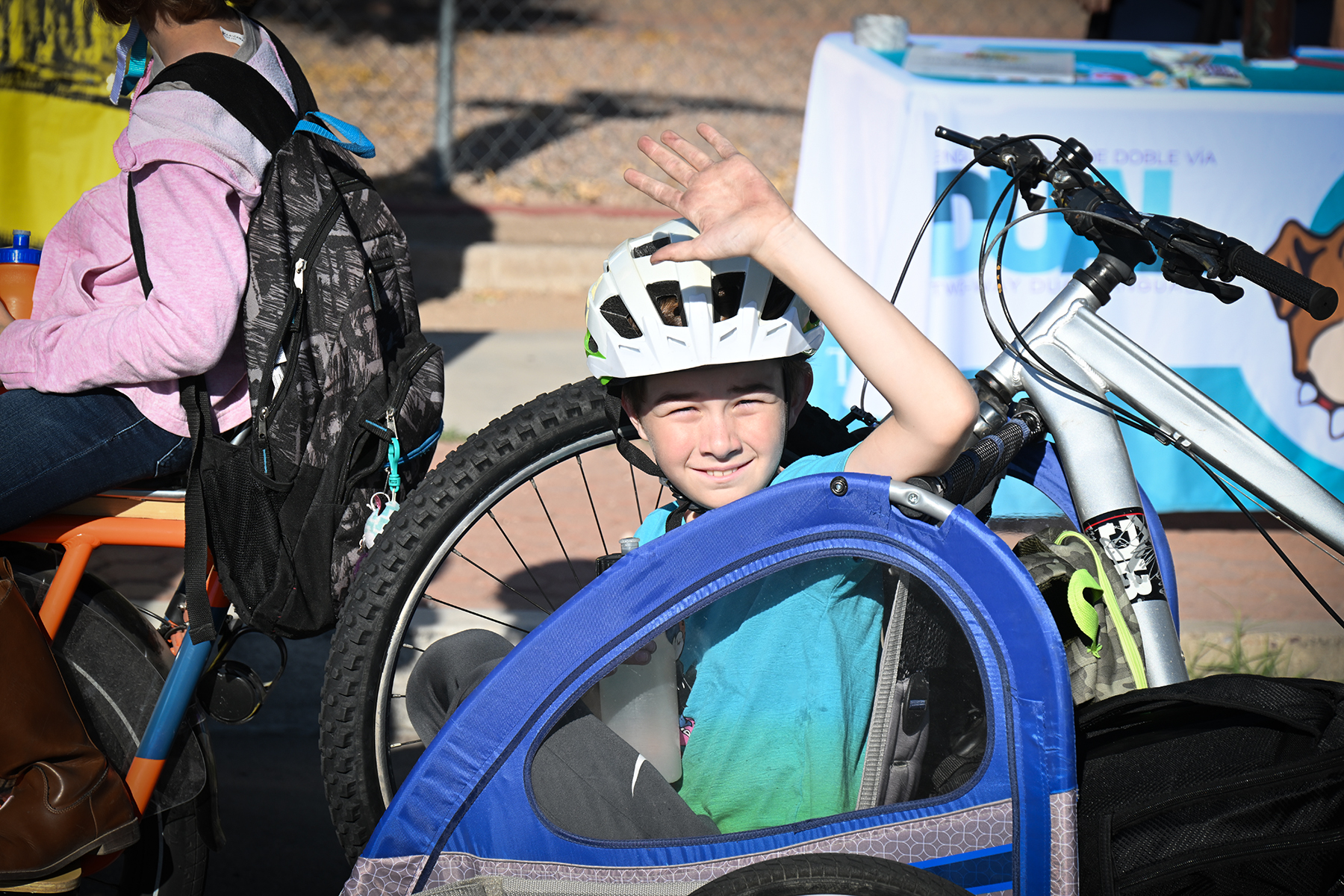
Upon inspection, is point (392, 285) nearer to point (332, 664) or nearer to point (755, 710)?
point (332, 664)

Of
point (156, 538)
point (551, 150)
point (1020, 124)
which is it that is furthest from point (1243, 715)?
point (551, 150)

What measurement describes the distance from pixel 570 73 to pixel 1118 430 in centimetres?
1121

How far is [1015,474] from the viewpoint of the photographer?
7.57 feet

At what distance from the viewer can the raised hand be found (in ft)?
5.38

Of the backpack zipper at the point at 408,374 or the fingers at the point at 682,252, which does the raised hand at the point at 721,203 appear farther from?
the backpack zipper at the point at 408,374

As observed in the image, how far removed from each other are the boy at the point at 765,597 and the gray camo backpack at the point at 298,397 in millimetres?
571

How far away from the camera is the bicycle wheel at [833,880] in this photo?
4.95 ft

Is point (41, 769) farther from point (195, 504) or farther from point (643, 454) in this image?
point (643, 454)

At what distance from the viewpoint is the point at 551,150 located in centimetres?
974

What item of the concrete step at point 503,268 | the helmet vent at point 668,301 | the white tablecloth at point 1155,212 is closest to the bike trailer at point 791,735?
the helmet vent at point 668,301

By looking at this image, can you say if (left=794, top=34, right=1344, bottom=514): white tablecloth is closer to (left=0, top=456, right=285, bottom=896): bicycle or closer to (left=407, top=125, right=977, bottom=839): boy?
(left=407, top=125, right=977, bottom=839): boy

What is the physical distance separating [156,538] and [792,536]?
1279 mm

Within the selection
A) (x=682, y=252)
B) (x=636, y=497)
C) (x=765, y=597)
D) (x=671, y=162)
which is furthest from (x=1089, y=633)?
(x=636, y=497)

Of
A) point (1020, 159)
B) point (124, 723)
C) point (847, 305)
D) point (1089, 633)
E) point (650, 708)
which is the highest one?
point (1020, 159)
